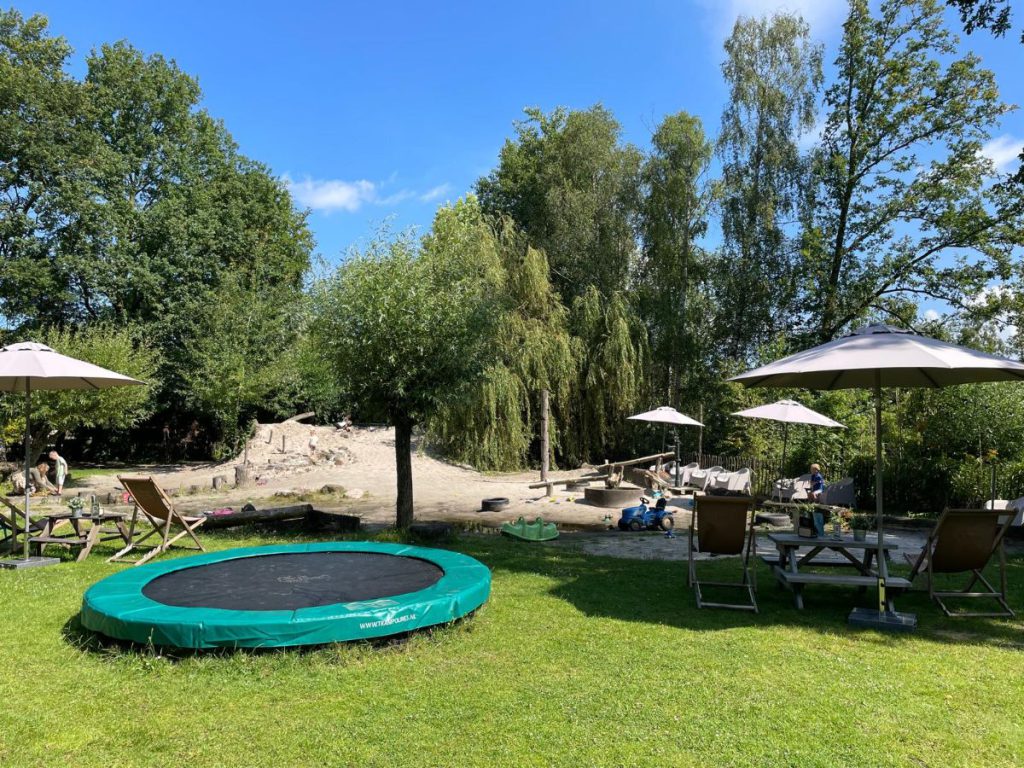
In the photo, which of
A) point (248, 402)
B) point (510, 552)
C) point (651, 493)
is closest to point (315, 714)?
point (510, 552)

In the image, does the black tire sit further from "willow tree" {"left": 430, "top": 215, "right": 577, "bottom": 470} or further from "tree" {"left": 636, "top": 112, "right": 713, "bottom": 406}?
"tree" {"left": 636, "top": 112, "right": 713, "bottom": 406}

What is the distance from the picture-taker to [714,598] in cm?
585

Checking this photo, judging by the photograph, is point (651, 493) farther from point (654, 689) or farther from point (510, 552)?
point (654, 689)

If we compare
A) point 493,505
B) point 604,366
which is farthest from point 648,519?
point 604,366

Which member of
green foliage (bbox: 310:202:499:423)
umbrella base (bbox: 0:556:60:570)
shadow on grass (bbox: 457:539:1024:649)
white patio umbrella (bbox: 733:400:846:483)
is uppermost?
green foliage (bbox: 310:202:499:423)

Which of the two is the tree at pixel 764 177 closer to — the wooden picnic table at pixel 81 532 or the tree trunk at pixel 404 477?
the tree trunk at pixel 404 477

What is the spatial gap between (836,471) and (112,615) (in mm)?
14216

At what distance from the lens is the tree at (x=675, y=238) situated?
66.7 ft

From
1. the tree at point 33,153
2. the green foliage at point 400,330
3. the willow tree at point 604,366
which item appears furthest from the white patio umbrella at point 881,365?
the tree at point 33,153

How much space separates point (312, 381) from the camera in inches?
983

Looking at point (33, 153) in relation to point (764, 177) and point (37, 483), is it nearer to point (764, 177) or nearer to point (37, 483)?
point (37, 483)

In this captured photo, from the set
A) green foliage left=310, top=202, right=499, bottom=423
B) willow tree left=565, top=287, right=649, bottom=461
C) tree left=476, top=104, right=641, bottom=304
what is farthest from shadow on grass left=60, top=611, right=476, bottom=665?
tree left=476, top=104, right=641, bottom=304

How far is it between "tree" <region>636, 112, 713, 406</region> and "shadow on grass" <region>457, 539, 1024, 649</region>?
12903 millimetres

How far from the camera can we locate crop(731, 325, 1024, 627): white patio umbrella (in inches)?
186
